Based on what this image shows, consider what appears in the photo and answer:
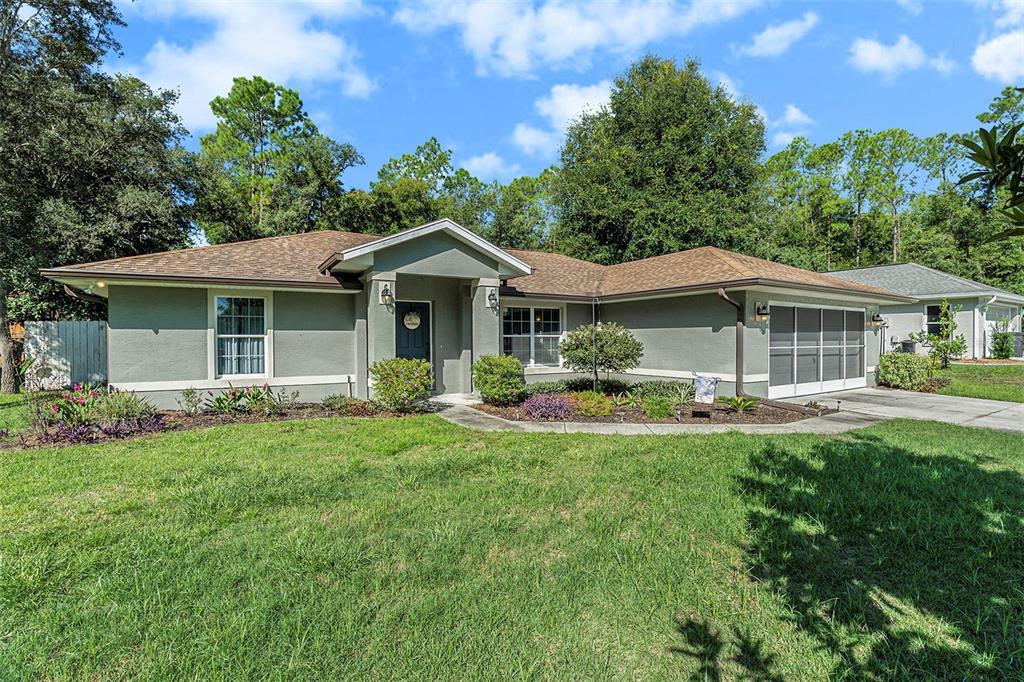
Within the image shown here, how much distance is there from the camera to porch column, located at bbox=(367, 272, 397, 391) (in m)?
9.96

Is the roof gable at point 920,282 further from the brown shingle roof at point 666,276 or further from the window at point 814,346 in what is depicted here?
the brown shingle roof at point 666,276

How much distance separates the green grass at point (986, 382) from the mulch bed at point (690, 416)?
595 cm

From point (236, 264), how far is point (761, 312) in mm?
11907

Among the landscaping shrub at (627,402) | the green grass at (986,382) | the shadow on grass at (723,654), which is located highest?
the green grass at (986,382)

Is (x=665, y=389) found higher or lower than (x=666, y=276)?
lower

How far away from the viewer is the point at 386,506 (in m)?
4.52

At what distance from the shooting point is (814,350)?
12500 mm

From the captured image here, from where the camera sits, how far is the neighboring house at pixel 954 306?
66.0 feet

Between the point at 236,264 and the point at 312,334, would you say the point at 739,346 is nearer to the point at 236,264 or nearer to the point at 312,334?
→ the point at 312,334

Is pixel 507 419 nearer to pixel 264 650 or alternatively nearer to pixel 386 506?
pixel 386 506

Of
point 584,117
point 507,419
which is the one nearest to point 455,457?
point 507,419

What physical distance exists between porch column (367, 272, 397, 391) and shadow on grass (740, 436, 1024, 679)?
7.27 meters

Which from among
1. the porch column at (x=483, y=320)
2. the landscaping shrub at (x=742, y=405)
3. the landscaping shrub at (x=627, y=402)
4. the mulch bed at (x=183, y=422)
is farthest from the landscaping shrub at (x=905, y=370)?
the mulch bed at (x=183, y=422)

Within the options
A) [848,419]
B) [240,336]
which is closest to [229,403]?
[240,336]
